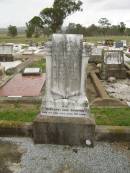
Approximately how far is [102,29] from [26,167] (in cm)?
8089

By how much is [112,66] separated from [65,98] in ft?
31.2

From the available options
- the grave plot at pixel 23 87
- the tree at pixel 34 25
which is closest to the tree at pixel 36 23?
the tree at pixel 34 25

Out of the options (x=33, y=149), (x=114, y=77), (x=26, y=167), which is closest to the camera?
(x=26, y=167)

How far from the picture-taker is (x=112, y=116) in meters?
7.43

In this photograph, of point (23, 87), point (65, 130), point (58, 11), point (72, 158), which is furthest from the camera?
point (58, 11)

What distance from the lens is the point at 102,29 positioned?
82938mm

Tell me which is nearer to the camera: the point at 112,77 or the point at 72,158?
the point at 72,158

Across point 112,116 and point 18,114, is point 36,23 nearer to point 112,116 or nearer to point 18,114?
point 18,114

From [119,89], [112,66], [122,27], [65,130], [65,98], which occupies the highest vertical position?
[122,27]

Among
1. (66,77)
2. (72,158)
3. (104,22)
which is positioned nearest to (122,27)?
(104,22)

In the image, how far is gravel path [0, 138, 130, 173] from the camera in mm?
4934

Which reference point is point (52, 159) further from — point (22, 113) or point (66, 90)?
point (22, 113)

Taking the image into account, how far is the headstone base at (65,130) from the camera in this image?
19.0ft

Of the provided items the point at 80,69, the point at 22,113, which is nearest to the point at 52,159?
the point at 80,69
